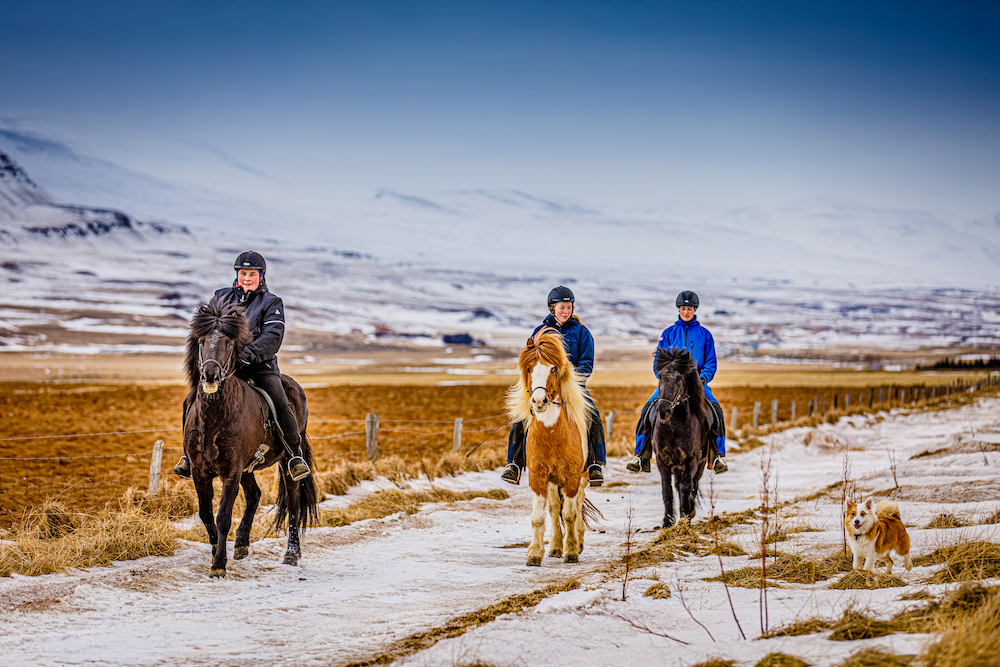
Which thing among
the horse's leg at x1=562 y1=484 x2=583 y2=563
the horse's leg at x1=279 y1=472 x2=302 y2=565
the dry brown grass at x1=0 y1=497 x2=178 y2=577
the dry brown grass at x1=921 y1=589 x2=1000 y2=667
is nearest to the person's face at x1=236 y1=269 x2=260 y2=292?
the horse's leg at x1=279 y1=472 x2=302 y2=565

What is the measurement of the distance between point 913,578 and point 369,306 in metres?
173

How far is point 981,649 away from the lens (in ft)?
11.0

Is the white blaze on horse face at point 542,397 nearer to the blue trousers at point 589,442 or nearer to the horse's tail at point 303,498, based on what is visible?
the blue trousers at point 589,442

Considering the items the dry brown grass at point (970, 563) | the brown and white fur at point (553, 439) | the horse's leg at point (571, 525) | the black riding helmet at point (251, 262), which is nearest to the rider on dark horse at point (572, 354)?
the brown and white fur at point (553, 439)

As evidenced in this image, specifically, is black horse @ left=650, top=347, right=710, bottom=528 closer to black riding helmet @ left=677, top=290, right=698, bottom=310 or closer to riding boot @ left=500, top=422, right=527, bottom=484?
black riding helmet @ left=677, top=290, right=698, bottom=310

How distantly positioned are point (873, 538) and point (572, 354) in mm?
3434

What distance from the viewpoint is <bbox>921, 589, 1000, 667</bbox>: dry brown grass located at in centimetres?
332

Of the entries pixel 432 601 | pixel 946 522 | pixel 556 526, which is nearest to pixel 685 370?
pixel 556 526

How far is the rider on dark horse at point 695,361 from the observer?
381 inches

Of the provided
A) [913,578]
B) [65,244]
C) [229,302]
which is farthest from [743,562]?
[65,244]

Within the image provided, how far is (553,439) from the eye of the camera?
7688mm

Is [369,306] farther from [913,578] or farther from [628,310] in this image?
[913,578]

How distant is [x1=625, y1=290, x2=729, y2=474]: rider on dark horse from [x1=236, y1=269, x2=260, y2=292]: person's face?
15.5 feet

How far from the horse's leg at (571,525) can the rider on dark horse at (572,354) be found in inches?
17.7
